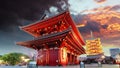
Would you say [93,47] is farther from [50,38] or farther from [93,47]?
[50,38]

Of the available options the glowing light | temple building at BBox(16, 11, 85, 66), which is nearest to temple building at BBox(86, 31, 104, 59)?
the glowing light

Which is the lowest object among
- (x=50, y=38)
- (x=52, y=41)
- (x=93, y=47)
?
(x=52, y=41)

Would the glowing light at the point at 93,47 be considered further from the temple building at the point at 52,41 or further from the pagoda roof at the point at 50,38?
the pagoda roof at the point at 50,38

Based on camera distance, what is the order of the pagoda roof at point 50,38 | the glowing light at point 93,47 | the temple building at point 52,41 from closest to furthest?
1. the pagoda roof at point 50,38
2. the temple building at point 52,41
3. the glowing light at point 93,47

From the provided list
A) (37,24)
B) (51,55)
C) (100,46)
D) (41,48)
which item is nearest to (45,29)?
(37,24)

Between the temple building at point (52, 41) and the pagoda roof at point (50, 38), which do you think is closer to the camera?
the pagoda roof at point (50, 38)

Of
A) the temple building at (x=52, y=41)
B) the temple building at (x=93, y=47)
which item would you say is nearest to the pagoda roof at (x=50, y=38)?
the temple building at (x=52, y=41)

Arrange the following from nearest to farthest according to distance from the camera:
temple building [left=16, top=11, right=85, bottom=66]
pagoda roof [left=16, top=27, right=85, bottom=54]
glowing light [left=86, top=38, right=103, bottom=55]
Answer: pagoda roof [left=16, top=27, right=85, bottom=54]
temple building [left=16, top=11, right=85, bottom=66]
glowing light [left=86, top=38, right=103, bottom=55]

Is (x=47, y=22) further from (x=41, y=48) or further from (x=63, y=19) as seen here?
(x=41, y=48)

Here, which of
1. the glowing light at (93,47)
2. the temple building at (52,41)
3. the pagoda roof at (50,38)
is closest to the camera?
the pagoda roof at (50,38)

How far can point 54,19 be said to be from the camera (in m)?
20.7

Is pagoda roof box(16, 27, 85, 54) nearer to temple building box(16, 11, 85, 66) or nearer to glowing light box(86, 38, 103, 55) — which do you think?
temple building box(16, 11, 85, 66)

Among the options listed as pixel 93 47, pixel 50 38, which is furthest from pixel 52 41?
pixel 93 47

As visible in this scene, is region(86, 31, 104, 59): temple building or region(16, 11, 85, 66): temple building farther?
region(86, 31, 104, 59): temple building
